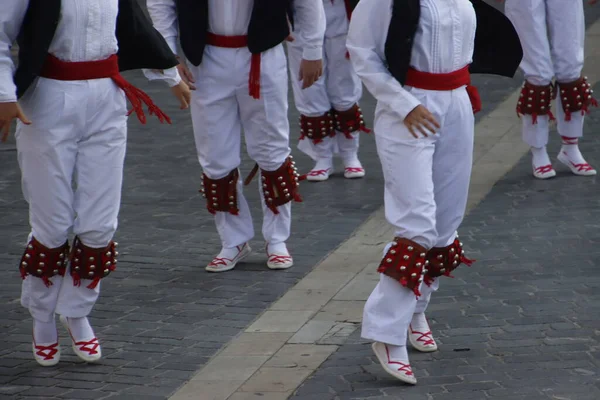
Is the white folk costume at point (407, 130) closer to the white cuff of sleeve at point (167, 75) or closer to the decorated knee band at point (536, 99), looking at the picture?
the white cuff of sleeve at point (167, 75)

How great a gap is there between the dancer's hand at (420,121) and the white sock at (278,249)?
7.19 ft

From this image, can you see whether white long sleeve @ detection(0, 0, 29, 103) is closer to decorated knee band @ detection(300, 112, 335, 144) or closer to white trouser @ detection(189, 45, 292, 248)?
white trouser @ detection(189, 45, 292, 248)

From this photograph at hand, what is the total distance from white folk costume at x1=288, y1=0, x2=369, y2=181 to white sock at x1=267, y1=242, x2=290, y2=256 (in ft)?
6.39

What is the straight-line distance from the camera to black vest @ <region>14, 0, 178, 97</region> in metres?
5.12

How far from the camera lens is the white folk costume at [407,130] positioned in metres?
5.09

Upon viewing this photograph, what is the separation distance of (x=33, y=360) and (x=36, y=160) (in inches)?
37.6

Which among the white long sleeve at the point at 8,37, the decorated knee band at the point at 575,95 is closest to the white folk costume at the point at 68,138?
the white long sleeve at the point at 8,37

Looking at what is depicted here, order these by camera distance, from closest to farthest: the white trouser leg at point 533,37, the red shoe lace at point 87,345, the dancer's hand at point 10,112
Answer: the dancer's hand at point 10,112 < the red shoe lace at point 87,345 < the white trouser leg at point 533,37

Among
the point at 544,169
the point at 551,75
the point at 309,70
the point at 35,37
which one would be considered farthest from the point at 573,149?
the point at 35,37

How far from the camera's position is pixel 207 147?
22.8 feet

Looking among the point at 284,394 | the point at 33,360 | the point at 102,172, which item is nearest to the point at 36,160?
the point at 102,172

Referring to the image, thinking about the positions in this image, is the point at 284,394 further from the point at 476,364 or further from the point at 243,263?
the point at 243,263

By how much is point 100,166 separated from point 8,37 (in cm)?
65

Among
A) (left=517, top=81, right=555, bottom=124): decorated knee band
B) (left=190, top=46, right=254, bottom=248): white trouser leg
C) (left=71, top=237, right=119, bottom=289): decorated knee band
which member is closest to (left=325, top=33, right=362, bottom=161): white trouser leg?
(left=517, top=81, right=555, bottom=124): decorated knee band
